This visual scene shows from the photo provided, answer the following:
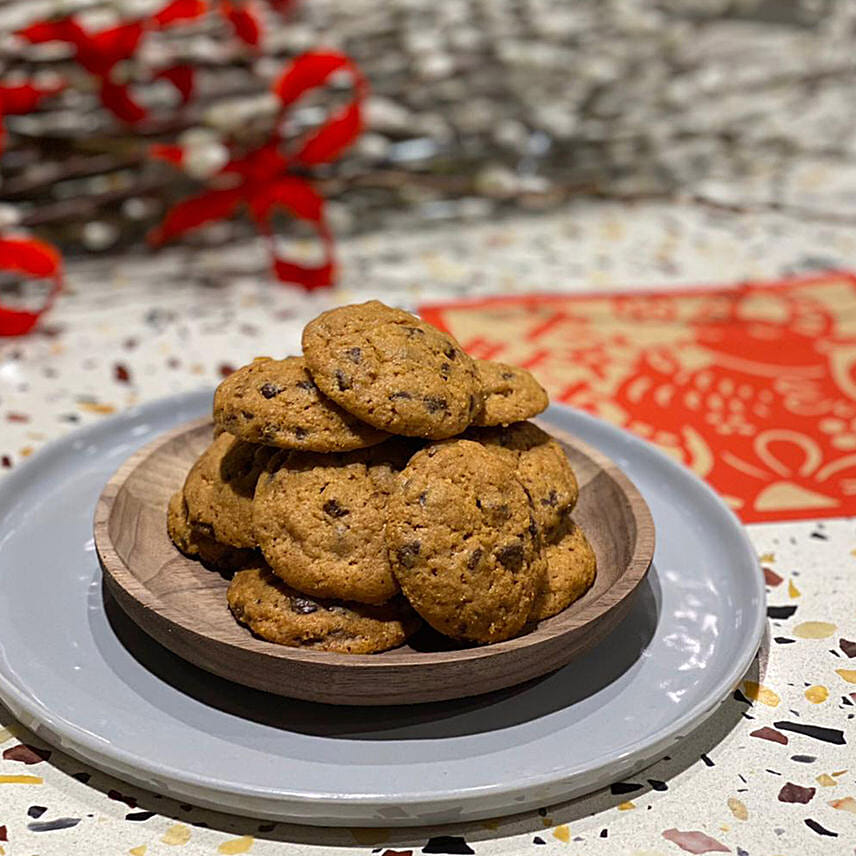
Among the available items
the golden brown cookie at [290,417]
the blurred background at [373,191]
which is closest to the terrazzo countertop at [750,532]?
the blurred background at [373,191]

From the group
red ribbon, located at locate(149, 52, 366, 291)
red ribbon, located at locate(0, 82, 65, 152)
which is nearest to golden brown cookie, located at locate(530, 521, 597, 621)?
red ribbon, located at locate(149, 52, 366, 291)

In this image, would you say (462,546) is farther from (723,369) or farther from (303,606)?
(723,369)

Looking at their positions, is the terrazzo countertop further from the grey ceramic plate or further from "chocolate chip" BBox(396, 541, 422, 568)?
"chocolate chip" BBox(396, 541, 422, 568)

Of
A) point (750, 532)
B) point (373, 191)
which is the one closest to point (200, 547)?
point (750, 532)

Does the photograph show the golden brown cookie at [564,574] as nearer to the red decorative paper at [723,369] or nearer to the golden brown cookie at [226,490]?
the golden brown cookie at [226,490]

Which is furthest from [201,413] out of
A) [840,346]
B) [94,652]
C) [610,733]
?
[840,346]

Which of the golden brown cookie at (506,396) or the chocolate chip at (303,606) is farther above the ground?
the golden brown cookie at (506,396)
